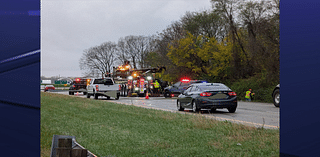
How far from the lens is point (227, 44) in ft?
110

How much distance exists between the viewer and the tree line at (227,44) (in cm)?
2502

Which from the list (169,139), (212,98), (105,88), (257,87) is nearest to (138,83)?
(105,88)

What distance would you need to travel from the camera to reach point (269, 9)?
24672 millimetres

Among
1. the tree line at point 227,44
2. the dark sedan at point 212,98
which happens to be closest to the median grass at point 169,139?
the dark sedan at point 212,98

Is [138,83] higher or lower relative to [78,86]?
higher

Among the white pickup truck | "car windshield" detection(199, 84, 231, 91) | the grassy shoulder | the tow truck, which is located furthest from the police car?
"car windshield" detection(199, 84, 231, 91)

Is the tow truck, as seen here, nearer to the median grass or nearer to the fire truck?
the fire truck

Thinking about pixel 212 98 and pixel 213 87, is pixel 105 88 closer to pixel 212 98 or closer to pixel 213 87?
pixel 213 87

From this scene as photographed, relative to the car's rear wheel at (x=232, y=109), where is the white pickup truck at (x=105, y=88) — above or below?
above

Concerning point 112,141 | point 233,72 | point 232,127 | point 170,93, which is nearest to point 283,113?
point 112,141

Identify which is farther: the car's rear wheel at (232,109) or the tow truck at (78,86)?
the tow truck at (78,86)

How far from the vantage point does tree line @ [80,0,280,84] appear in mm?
25016

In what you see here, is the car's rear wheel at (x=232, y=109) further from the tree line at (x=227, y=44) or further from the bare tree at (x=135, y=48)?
the bare tree at (x=135, y=48)

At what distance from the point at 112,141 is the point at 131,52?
204ft
